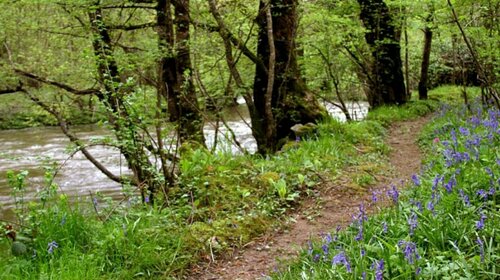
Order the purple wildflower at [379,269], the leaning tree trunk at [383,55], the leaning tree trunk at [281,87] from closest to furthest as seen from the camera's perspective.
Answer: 1. the purple wildflower at [379,269]
2. the leaning tree trunk at [281,87]
3. the leaning tree trunk at [383,55]

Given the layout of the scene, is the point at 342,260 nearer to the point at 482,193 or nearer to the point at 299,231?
the point at 482,193

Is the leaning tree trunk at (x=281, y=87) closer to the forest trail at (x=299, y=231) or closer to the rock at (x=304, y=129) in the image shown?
the rock at (x=304, y=129)

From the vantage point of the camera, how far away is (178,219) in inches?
179

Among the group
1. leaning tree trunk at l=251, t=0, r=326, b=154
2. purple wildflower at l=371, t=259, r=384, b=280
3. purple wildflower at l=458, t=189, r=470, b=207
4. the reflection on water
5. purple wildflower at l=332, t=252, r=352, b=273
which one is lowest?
the reflection on water

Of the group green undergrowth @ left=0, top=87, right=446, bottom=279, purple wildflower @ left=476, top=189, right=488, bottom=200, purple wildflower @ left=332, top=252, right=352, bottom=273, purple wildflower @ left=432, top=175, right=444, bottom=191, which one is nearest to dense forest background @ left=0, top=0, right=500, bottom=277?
green undergrowth @ left=0, top=87, right=446, bottom=279

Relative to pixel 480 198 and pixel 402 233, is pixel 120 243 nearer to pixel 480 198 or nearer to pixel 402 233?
pixel 402 233

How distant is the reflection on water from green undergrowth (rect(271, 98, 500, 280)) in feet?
9.13

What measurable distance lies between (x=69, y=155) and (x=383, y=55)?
29.6ft

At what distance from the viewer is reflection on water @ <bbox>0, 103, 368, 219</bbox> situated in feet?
33.8

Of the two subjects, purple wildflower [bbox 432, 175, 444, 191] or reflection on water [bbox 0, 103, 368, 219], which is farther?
reflection on water [bbox 0, 103, 368, 219]

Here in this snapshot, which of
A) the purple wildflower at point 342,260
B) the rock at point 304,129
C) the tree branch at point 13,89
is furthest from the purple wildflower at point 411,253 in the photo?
the tree branch at point 13,89

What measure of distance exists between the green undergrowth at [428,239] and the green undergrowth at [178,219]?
1010 millimetres

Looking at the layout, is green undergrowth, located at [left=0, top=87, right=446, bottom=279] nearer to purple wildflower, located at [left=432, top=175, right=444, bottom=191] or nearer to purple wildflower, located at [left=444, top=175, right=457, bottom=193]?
purple wildflower, located at [left=432, top=175, right=444, bottom=191]

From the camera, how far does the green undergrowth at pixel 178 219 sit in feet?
12.0
